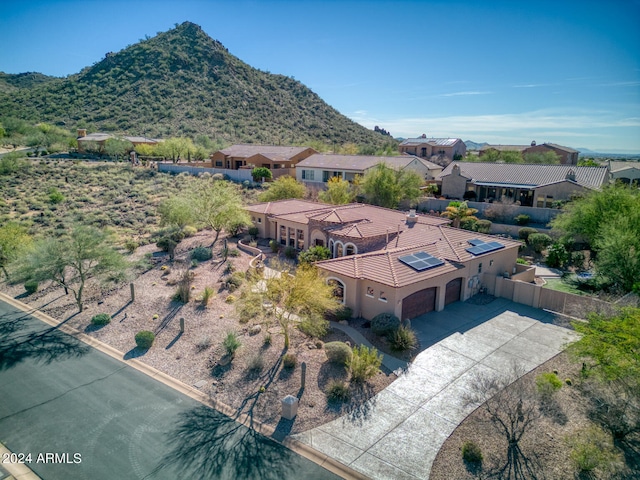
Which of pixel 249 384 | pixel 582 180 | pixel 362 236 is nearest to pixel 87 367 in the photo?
pixel 249 384

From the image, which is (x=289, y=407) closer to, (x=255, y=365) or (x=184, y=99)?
(x=255, y=365)

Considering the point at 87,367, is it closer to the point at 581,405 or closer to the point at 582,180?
the point at 581,405

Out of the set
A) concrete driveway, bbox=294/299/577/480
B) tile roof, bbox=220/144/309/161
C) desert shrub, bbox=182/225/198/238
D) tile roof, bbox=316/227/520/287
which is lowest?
concrete driveway, bbox=294/299/577/480

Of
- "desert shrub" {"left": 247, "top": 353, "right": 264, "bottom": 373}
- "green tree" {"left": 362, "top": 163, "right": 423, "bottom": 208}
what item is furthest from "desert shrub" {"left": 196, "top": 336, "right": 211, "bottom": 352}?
"green tree" {"left": 362, "top": 163, "right": 423, "bottom": 208}

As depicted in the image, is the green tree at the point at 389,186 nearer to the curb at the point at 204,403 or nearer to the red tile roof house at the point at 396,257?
the red tile roof house at the point at 396,257

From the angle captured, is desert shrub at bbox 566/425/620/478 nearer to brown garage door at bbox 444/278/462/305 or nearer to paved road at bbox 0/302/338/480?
paved road at bbox 0/302/338/480

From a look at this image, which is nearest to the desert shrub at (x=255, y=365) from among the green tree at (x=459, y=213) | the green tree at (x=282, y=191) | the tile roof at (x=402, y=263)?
the tile roof at (x=402, y=263)
